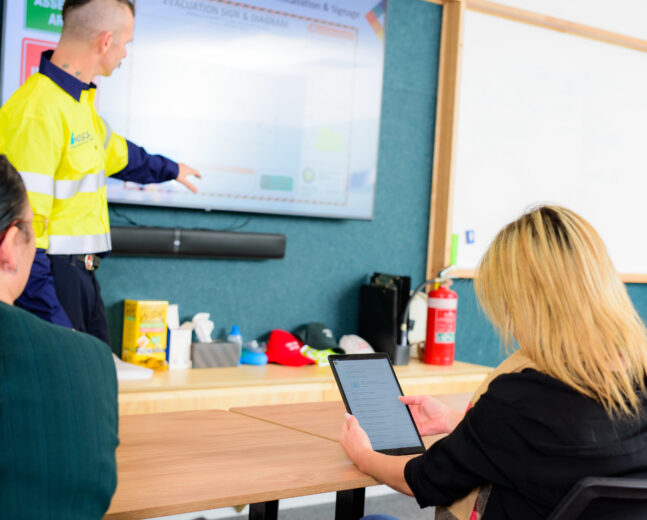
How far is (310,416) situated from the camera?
2070 millimetres

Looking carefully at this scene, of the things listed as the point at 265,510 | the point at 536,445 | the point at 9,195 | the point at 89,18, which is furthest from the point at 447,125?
the point at 9,195

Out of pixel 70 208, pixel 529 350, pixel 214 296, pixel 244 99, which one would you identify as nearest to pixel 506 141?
pixel 244 99

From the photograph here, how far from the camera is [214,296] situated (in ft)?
11.6

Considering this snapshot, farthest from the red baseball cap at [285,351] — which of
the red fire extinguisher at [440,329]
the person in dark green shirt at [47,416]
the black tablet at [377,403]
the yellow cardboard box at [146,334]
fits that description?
the person in dark green shirt at [47,416]

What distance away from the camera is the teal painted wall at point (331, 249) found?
3385 millimetres

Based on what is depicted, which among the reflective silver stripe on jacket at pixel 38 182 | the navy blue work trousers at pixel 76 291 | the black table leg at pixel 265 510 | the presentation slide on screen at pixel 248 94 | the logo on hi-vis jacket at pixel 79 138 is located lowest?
the black table leg at pixel 265 510

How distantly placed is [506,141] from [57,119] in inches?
107

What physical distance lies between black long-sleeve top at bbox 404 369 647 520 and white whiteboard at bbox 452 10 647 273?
289cm

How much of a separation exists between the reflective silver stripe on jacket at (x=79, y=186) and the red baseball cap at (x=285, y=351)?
4.29 ft

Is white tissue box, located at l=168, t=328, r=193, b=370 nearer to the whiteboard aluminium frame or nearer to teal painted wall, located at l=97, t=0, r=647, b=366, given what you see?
teal painted wall, located at l=97, t=0, r=647, b=366

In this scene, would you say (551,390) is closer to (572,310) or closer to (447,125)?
(572,310)

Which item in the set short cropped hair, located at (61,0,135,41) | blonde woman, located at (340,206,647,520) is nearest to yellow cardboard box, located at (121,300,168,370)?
short cropped hair, located at (61,0,135,41)

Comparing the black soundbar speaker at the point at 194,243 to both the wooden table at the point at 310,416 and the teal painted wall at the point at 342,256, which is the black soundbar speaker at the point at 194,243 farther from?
the wooden table at the point at 310,416

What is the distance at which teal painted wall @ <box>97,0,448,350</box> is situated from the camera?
133 inches
